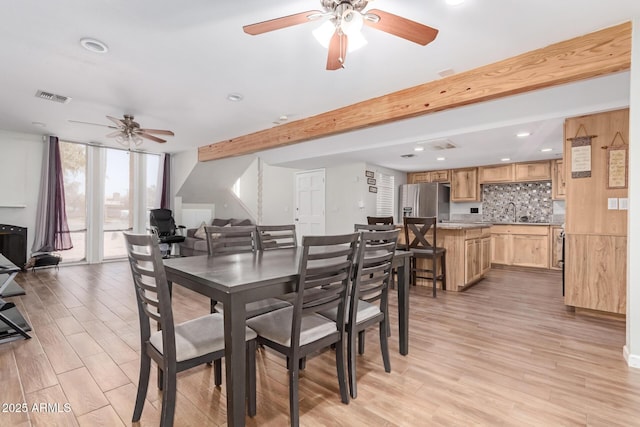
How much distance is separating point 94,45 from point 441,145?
160 inches

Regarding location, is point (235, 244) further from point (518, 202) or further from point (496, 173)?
point (518, 202)

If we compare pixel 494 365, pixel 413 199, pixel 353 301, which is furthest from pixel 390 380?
pixel 413 199

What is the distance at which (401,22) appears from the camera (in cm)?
172

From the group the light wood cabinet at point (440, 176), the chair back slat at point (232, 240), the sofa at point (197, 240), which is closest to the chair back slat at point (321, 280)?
the chair back slat at point (232, 240)

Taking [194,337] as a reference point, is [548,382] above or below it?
below

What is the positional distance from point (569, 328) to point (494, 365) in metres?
1.33

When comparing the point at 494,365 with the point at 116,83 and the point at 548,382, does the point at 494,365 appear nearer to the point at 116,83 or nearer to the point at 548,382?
the point at 548,382

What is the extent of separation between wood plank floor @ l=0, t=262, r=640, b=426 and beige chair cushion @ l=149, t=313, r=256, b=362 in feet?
1.49

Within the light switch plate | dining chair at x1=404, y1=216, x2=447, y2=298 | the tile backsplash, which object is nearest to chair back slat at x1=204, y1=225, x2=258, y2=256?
dining chair at x1=404, y1=216, x2=447, y2=298

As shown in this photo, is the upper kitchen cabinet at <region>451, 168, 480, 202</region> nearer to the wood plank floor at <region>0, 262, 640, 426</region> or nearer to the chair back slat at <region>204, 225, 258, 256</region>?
the wood plank floor at <region>0, 262, 640, 426</region>

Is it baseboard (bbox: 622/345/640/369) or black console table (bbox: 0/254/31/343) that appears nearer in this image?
baseboard (bbox: 622/345/640/369)

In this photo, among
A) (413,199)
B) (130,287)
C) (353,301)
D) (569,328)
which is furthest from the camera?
(413,199)

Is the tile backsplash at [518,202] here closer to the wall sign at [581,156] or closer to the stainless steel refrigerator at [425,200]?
the stainless steel refrigerator at [425,200]

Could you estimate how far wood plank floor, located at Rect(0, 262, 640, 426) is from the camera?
1.64m
